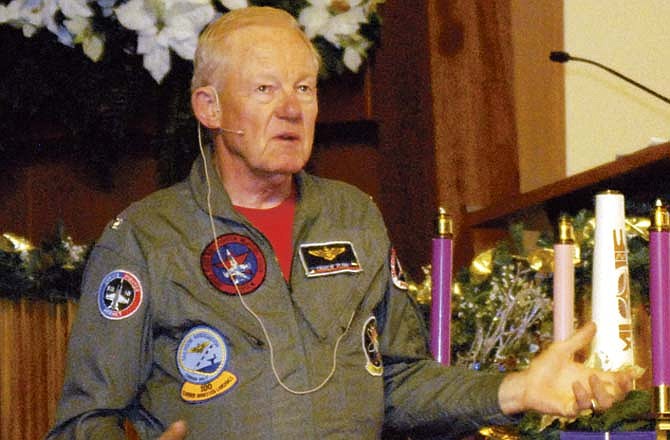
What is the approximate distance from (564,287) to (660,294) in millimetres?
159

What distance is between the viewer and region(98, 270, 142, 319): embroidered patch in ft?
6.98

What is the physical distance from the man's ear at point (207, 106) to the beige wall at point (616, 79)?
6.62 ft

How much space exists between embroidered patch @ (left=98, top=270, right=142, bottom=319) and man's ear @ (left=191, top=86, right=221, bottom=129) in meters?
0.35

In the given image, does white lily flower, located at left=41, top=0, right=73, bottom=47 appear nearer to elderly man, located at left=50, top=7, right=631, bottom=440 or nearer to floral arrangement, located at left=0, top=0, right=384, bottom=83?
floral arrangement, located at left=0, top=0, right=384, bottom=83

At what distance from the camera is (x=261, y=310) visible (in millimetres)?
2162

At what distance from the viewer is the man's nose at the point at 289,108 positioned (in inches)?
88.7

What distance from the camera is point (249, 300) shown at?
2.17 meters

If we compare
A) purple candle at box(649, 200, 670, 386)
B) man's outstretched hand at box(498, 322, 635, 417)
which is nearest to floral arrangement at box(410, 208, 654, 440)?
purple candle at box(649, 200, 670, 386)

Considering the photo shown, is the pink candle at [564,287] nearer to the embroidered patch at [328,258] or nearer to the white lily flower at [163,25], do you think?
the embroidered patch at [328,258]

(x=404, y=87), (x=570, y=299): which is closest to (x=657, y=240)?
(x=570, y=299)

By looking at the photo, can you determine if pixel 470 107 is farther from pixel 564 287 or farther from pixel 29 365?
pixel 29 365

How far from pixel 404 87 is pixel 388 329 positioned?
1011 mm

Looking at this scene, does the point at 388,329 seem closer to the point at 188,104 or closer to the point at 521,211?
the point at 521,211

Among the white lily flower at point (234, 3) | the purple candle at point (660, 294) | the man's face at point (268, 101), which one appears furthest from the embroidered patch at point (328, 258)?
the white lily flower at point (234, 3)
